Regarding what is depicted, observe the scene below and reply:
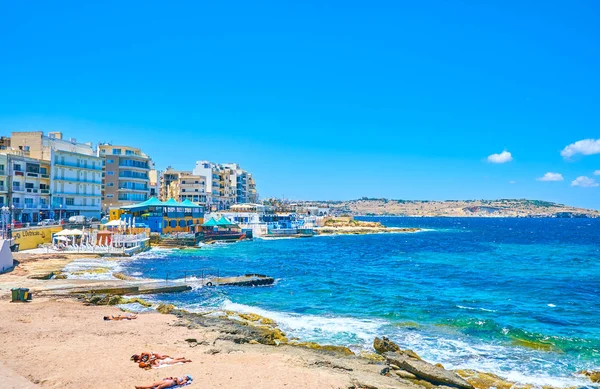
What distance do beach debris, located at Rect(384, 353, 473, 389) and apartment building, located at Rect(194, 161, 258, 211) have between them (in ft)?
371

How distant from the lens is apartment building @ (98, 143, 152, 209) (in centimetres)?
9419

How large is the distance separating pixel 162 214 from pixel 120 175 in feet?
62.7

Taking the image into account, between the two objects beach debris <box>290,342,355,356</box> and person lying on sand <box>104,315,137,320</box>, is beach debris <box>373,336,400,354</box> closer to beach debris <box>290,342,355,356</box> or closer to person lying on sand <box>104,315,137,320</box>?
beach debris <box>290,342,355,356</box>

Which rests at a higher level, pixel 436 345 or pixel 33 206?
pixel 33 206

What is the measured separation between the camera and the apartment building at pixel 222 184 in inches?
5428

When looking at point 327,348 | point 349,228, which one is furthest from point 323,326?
point 349,228

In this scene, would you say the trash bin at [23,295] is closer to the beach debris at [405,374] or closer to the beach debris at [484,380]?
the beach debris at [405,374]

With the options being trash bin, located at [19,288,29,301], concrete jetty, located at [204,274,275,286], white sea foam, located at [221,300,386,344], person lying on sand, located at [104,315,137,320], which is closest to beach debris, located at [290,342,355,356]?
white sea foam, located at [221,300,386,344]

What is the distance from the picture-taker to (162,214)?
81625mm

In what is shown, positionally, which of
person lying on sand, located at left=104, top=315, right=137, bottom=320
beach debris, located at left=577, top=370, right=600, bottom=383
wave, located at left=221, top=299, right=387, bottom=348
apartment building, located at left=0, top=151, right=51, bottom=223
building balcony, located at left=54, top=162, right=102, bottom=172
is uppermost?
building balcony, located at left=54, top=162, right=102, bottom=172

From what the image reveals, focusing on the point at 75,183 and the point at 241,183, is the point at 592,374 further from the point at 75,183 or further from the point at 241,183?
the point at 241,183

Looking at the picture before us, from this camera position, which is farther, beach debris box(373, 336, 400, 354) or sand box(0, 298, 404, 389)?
beach debris box(373, 336, 400, 354)

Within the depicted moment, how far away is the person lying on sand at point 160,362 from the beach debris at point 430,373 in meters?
8.01

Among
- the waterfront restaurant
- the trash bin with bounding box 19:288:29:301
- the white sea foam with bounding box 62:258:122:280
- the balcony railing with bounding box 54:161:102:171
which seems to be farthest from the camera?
the waterfront restaurant
